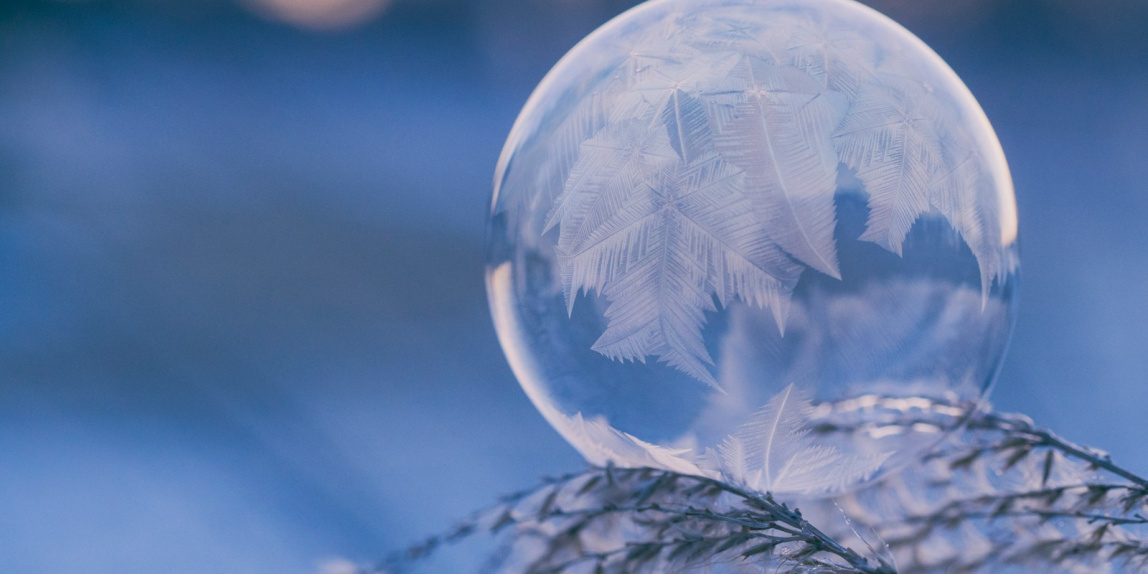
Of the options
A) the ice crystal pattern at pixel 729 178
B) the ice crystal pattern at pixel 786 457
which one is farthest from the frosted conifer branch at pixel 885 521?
the ice crystal pattern at pixel 729 178

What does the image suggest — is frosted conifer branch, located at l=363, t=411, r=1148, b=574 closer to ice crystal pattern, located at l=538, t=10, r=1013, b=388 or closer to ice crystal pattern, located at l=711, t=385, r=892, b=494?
ice crystal pattern, located at l=711, t=385, r=892, b=494

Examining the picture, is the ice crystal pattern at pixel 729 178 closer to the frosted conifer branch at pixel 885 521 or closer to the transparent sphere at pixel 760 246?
the transparent sphere at pixel 760 246

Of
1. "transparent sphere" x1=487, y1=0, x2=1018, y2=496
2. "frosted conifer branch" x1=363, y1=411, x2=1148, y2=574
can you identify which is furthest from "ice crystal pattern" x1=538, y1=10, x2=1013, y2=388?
"frosted conifer branch" x1=363, y1=411, x2=1148, y2=574

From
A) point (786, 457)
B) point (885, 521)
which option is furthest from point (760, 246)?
point (885, 521)

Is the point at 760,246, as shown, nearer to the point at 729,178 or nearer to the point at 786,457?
the point at 729,178

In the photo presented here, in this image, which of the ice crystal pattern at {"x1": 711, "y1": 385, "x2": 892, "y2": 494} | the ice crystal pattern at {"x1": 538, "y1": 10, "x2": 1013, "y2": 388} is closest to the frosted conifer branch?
the ice crystal pattern at {"x1": 711, "y1": 385, "x2": 892, "y2": 494}

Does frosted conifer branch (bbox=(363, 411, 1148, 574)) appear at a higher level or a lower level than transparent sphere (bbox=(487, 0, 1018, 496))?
lower

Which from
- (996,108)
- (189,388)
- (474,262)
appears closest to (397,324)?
(474,262)
